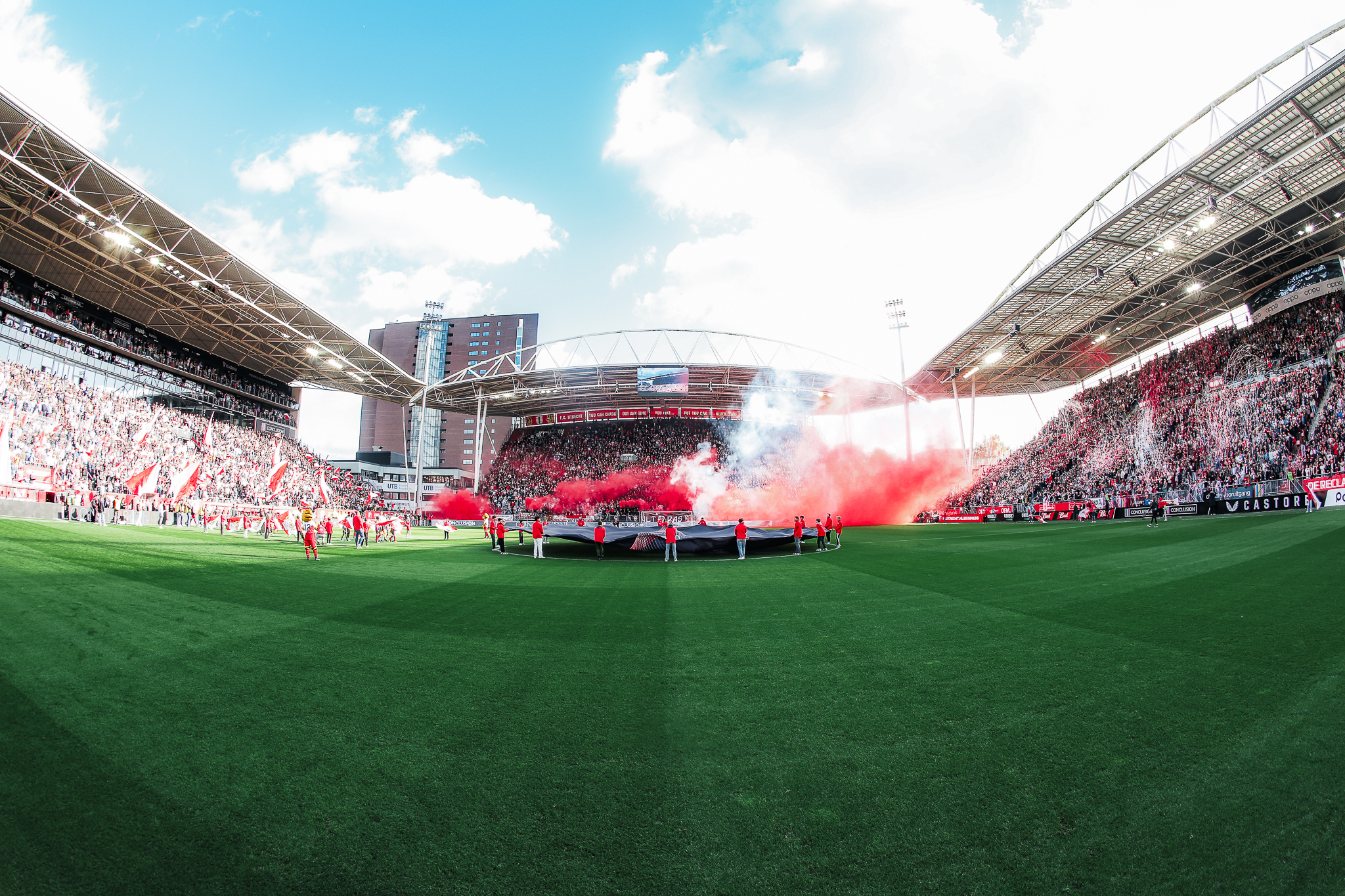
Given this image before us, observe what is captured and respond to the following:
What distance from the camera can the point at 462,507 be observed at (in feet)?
169

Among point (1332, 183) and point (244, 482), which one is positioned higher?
point (1332, 183)

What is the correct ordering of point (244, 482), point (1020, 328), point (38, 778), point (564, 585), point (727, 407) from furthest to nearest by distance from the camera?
point (727, 407), point (244, 482), point (1020, 328), point (564, 585), point (38, 778)

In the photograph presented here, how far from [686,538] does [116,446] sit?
35.2 metres

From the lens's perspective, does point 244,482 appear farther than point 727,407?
No

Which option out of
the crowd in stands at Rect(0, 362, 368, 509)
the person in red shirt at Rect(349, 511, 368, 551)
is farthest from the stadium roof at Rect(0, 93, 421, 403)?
the person in red shirt at Rect(349, 511, 368, 551)

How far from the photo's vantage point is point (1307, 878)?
227 centimetres

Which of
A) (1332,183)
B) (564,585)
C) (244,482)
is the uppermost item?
(1332,183)

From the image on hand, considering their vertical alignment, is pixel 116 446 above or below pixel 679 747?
above

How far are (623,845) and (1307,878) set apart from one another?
2.85m

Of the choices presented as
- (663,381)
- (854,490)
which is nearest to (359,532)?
(663,381)

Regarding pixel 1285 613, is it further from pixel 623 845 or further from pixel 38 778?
pixel 38 778

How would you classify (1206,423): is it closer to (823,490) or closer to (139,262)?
(823,490)

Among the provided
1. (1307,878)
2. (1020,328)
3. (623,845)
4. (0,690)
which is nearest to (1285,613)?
(1307,878)

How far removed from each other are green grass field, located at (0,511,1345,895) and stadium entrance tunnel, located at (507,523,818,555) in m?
9.26
